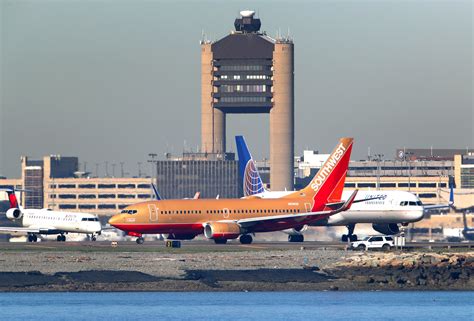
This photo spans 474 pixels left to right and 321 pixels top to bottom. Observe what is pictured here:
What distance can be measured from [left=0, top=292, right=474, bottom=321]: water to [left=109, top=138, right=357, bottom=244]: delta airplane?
33.5 m

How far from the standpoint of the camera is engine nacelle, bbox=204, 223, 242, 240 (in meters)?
128

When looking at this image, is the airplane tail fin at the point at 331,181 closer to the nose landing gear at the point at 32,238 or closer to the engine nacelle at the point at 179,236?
the engine nacelle at the point at 179,236

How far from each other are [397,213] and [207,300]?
5507 centimetres

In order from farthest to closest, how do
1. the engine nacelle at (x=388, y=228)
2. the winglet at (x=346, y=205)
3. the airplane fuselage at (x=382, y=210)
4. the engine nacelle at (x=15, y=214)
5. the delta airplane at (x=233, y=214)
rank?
the engine nacelle at (x=15, y=214) → the engine nacelle at (x=388, y=228) → the airplane fuselage at (x=382, y=210) → the winglet at (x=346, y=205) → the delta airplane at (x=233, y=214)

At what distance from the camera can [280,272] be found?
332ft

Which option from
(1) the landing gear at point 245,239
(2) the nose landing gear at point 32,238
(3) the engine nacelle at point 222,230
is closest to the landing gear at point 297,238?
(1) the landing gear at point 245,239

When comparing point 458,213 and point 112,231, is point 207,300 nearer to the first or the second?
point 112,231

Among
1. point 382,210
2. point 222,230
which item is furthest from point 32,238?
point 382,210

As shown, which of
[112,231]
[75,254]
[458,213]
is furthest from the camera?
[458,213]

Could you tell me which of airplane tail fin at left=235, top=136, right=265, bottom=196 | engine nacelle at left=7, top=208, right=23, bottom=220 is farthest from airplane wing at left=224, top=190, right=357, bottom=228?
airplane tail fin at left=235, top=136, right=265, bottom=196

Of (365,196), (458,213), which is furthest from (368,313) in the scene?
(458,213)

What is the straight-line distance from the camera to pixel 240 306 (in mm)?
87812

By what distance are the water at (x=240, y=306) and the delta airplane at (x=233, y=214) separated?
1320 inches

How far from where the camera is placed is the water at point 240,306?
3253 inches
